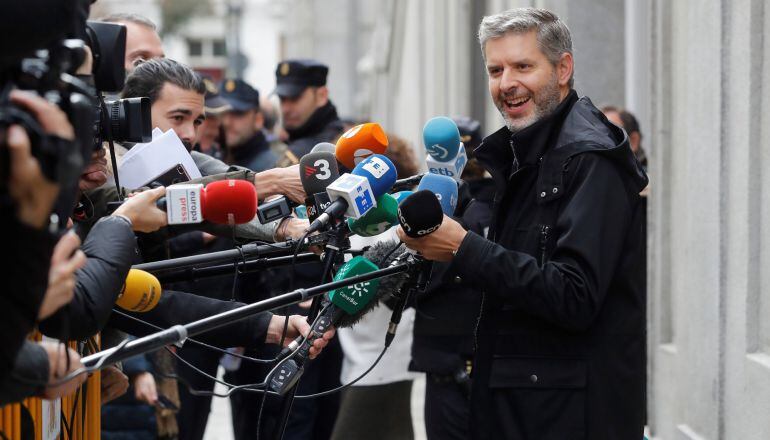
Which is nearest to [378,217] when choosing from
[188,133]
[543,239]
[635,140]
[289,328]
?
[543,239]

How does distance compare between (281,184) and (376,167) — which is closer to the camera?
(376,167)

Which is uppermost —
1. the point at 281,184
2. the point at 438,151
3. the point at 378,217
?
the point at 438,151

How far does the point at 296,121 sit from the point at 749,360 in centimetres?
→ 383

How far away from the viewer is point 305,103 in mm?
8445

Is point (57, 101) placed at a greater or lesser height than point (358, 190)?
greater

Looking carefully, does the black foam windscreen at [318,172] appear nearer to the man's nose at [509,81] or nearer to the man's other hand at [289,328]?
the man's other hand at [289,328]

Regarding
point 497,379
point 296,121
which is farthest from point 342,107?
point 497,379

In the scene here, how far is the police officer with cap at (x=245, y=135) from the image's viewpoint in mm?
8789

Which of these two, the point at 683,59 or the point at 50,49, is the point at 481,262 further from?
the point at 683,59

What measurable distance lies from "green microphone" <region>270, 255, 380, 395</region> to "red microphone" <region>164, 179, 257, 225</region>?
38 centimetres

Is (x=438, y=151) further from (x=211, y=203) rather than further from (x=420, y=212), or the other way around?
(x=211, y=203)

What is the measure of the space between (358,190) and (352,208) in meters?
0.06

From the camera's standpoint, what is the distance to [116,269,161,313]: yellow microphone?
13.2ft

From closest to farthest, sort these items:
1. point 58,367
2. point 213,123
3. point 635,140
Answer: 1. point 58,367
2. point 635,140
3. point 213,123
